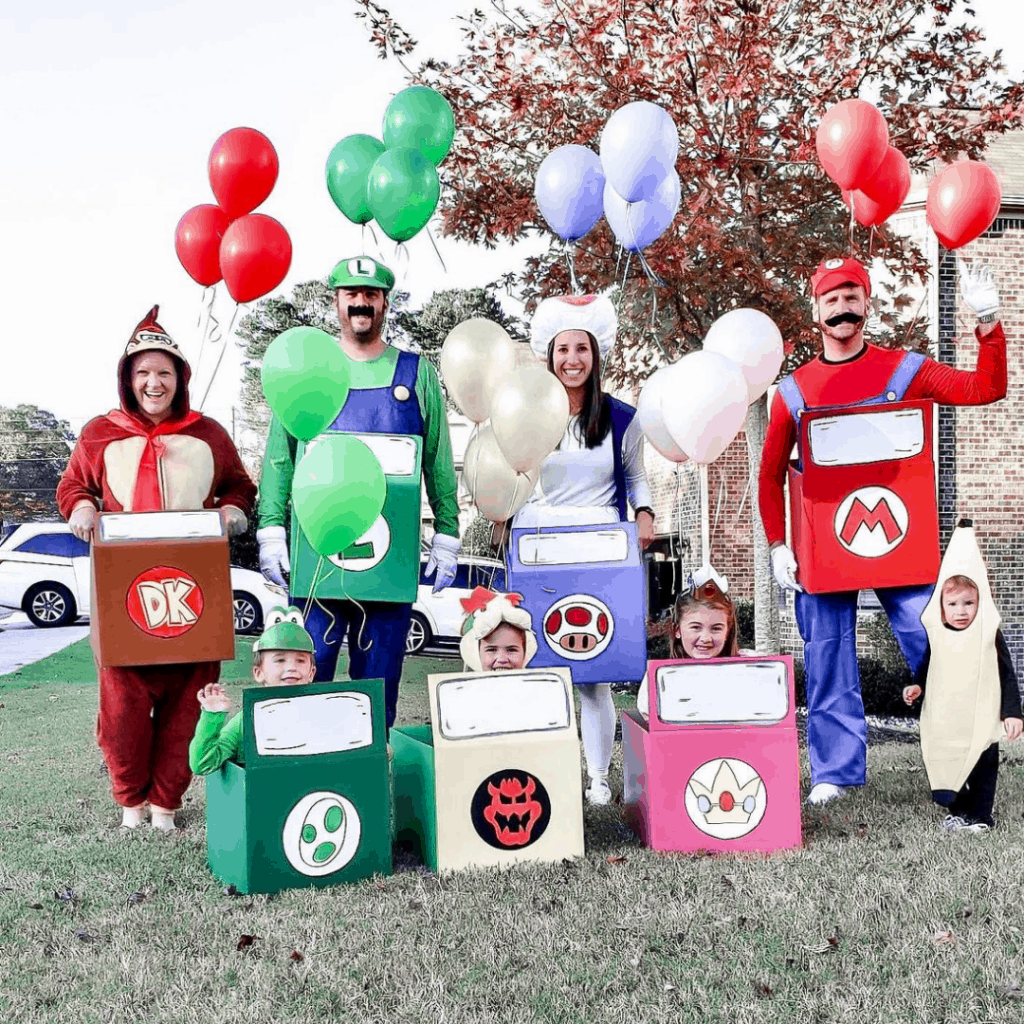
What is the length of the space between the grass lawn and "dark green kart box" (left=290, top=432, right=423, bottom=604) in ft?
3.14

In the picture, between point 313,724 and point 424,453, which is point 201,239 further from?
point 313,724

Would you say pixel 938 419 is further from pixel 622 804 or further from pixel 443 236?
pixel 622 804

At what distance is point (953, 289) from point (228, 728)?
9.35 metres

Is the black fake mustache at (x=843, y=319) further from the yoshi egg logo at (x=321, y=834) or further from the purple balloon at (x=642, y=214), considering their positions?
the yoshi egg logo at (x=321, y=834)

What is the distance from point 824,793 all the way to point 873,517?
3.54ft

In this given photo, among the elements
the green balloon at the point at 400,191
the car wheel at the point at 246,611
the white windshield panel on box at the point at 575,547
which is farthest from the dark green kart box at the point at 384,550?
the car wheel at the point at 246,611

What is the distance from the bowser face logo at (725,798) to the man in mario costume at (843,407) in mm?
782

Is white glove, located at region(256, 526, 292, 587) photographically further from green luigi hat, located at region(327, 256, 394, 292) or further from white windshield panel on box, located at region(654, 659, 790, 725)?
white windshield panel on box, located at region(654, 659, 790, 725)

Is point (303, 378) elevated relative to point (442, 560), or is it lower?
elevated

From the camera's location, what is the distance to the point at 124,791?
4445mm

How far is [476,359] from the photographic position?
14.1ft

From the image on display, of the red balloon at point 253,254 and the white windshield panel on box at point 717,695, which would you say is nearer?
the white windshield panel on box at point 717,695

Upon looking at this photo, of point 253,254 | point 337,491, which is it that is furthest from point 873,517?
point 253,254

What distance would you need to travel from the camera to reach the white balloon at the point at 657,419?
4.37 m
